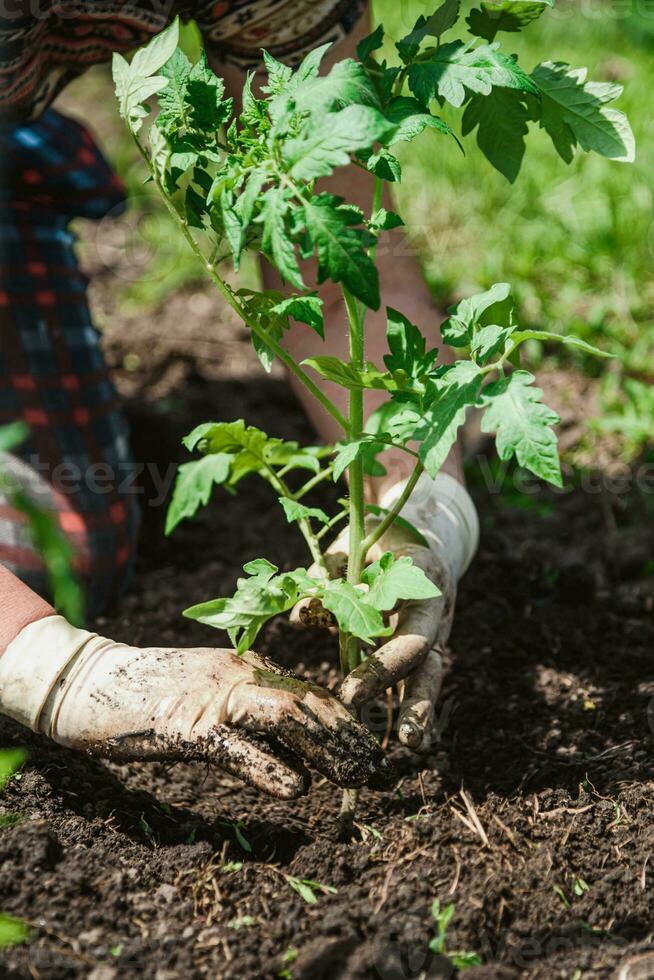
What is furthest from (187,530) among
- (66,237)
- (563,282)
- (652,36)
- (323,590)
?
(652,36)

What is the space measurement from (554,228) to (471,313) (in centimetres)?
190

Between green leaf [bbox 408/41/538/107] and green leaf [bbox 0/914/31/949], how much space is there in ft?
3.67

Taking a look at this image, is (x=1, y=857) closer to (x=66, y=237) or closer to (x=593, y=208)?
(x=66, y=237)

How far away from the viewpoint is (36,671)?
4.78ft

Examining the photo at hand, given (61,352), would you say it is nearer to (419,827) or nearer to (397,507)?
(397,507)

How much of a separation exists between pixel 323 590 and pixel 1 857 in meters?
0.55

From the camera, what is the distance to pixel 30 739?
1.60 m

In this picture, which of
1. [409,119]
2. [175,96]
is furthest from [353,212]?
[175,96]

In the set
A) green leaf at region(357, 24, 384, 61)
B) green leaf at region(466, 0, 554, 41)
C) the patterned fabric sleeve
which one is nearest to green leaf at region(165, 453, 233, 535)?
green leaf at region(357, 24, 384, 61)

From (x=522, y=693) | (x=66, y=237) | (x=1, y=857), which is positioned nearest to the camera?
(x=1, y=857)

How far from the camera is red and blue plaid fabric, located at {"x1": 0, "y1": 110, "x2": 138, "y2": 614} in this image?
7.05 ft

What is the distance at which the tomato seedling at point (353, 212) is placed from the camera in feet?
3.66

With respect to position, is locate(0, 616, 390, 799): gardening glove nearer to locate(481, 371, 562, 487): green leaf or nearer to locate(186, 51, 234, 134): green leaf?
locate(481, 371, 562, 487): green leaf

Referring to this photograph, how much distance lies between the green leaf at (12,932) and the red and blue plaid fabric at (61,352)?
902 mm
